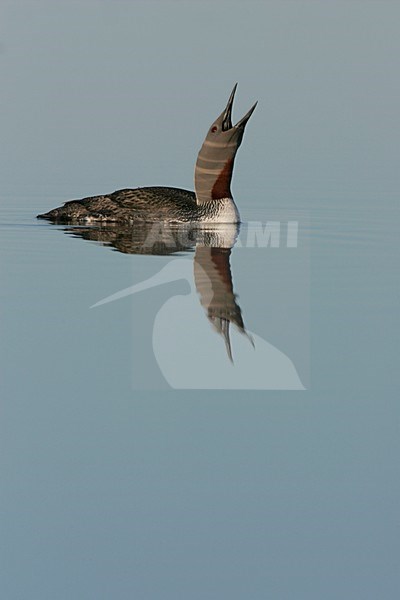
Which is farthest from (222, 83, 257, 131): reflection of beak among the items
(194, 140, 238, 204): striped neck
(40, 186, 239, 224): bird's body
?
(40, 186, 239, 224): bird's body

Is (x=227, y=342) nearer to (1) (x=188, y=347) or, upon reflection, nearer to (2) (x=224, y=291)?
(1) (x=188, y=347)

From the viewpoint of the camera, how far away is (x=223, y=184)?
11.8m

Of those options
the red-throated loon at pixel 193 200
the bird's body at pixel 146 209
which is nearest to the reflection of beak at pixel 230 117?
the red-throated loon at pixel 193 200

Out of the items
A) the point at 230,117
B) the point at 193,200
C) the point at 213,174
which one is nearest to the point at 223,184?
the point at 213,174

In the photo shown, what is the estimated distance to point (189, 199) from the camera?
1181 cm

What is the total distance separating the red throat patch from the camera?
11.8m

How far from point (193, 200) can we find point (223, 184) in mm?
286

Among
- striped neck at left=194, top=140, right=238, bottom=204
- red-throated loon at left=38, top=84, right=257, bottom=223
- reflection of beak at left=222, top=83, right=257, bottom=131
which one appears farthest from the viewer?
striped neck at left=194, top=140, right=238, bottom=204

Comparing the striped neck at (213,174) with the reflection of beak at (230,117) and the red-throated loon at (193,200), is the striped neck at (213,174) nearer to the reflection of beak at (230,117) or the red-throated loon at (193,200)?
the red-throated loon at (193,200)

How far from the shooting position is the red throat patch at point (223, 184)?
11.8m

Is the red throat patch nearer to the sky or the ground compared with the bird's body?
nearer to the sky

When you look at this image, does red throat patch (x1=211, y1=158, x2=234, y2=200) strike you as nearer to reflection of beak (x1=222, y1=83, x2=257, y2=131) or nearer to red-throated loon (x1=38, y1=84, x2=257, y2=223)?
red-throated loon (x1=38, y1=84, x2=257, y2=223)

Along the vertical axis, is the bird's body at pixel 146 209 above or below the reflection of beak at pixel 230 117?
below

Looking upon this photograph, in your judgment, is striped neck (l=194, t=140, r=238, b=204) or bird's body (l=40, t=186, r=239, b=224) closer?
bird's body (l=40, t=186, r=239, b=224)
